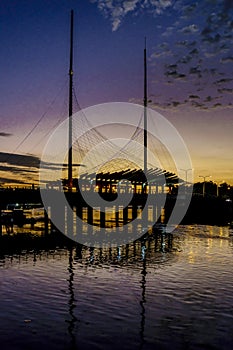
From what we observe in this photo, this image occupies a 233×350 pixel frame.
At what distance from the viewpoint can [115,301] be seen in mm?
19203

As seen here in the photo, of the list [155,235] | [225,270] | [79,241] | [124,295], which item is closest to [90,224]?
[155,235]

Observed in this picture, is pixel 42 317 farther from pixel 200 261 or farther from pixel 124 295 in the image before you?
pixel 200 261

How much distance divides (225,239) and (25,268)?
25.7 m

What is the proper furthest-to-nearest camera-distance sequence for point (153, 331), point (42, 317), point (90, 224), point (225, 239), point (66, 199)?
point (90, 224), point (66, 199), point (225, 239), point (42, 317), point (153, 331)

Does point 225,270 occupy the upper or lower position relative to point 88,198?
lower

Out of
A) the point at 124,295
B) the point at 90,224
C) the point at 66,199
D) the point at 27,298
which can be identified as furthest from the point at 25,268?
the point at 90,224

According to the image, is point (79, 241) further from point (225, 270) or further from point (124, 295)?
point (124, 295)

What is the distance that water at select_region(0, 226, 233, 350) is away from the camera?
14547mm

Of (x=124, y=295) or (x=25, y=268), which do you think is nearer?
(x=124, y=295)

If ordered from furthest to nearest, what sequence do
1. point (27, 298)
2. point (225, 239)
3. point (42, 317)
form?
point (225, 239)
point (27, 298)
point (42, 317)

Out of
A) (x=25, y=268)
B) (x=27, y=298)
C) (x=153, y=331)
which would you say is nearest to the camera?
(x=153, y=331)

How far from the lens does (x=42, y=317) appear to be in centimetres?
1669

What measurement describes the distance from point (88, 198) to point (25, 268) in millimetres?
29675

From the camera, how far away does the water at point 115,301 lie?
1455cm
